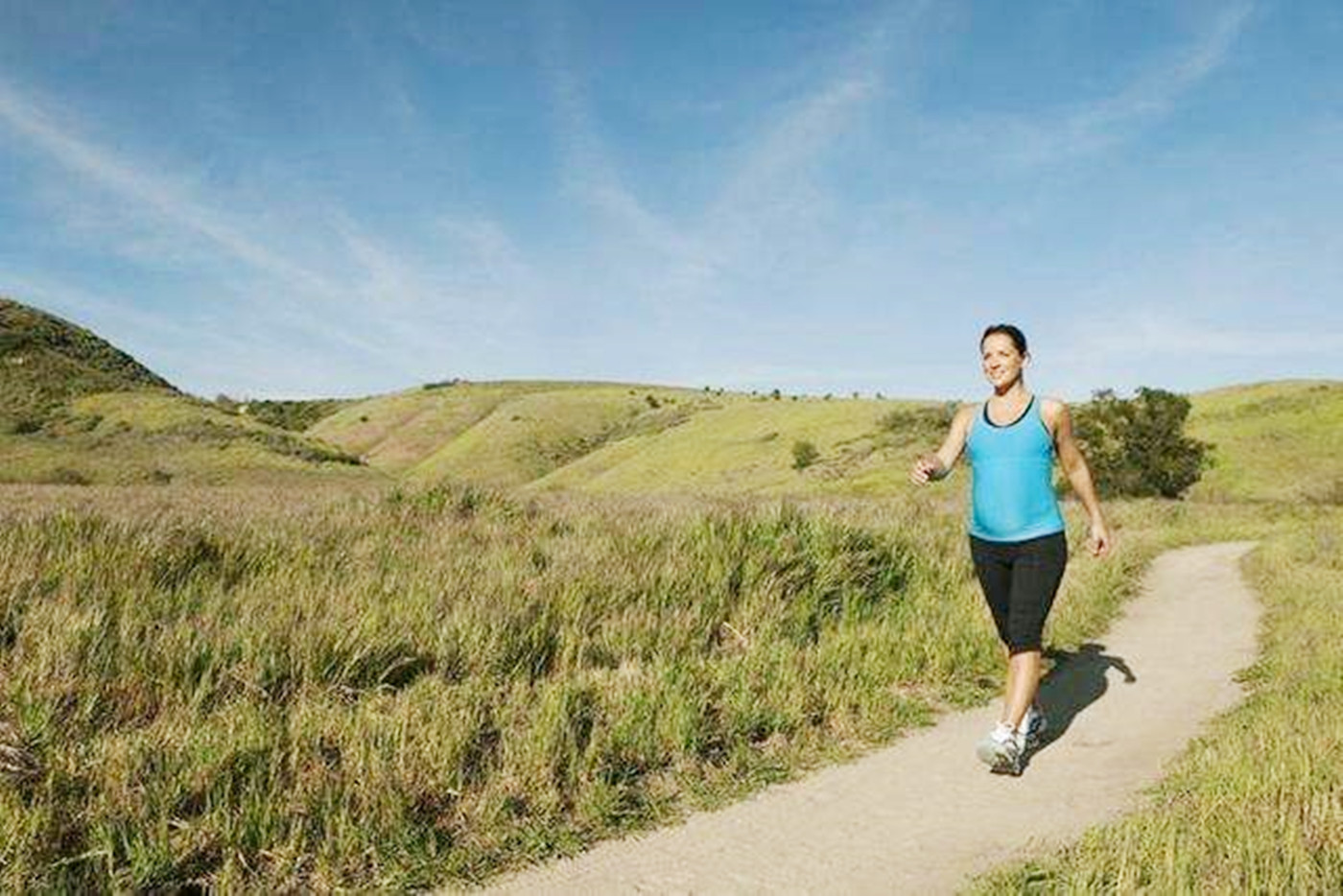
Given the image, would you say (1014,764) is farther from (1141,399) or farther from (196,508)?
(1141,399)

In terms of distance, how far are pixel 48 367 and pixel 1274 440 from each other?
239ft

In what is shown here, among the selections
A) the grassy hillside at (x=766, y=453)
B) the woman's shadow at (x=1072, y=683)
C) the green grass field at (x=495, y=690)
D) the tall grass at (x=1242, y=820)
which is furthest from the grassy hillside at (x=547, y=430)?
the tall grass at (x=1242, y=820)

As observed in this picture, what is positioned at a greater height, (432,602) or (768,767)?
(432,602)

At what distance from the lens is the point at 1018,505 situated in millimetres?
6215

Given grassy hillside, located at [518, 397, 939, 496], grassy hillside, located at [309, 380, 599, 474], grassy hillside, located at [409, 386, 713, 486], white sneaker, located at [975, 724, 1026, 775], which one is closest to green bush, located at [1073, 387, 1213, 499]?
grassy hillside, located at [518, 397, 939, 496]

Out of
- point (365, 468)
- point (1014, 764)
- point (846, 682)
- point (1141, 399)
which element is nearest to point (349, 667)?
point (846, 682)

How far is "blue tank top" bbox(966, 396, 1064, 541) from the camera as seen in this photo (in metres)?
6.17

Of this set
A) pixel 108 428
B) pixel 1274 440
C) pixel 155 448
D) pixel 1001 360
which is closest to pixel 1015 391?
pixel 1001 360

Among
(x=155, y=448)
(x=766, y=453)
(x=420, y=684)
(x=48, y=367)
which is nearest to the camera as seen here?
(x=420, y=684)

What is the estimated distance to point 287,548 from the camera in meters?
10.2

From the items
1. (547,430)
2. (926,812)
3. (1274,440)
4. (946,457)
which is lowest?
(926,812)

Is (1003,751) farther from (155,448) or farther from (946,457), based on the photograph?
(155,448)

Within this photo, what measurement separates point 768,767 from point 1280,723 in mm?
2794

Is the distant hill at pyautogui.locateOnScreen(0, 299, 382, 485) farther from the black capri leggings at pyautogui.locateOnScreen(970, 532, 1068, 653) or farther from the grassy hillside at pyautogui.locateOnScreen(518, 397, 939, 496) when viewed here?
the black capri leggings at pyautogui.locateOnScreen(970, 532, 1068, 653)
